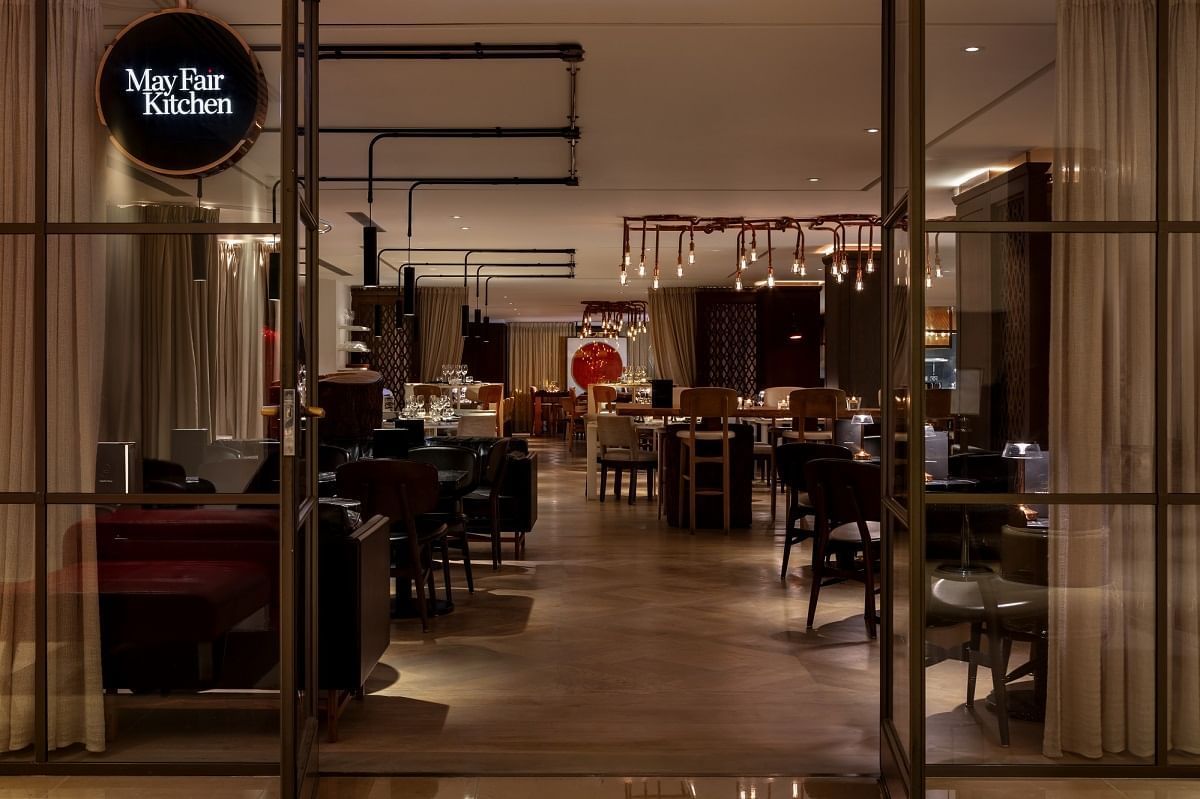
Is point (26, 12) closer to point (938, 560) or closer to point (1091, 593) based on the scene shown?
point (938, 560)

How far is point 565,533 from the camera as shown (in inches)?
348

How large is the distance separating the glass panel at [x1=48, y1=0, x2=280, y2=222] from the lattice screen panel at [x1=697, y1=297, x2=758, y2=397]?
15126 mm

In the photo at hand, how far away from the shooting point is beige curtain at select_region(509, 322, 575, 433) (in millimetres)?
25906

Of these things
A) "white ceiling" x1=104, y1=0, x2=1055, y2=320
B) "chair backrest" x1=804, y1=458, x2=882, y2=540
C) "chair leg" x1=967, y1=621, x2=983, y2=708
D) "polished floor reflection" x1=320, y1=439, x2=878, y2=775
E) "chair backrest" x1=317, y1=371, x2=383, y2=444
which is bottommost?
"polished floor reflection" x1=320, y1=439, x2=878, y2=775

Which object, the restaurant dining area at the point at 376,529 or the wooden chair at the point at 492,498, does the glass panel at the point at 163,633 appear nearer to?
the restaurant dining area at the point at 376,529

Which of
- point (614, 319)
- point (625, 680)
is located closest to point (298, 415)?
point (625, 680)

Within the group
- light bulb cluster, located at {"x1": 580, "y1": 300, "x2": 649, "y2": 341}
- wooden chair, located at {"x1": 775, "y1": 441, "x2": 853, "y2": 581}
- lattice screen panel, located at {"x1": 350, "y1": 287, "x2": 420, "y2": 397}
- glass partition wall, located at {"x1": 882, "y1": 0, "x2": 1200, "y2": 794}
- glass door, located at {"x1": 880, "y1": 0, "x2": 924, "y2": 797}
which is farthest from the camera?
light bulb cluster, located at {"x1": 580, "y1": 300, "x2": 649, "y2": 341}

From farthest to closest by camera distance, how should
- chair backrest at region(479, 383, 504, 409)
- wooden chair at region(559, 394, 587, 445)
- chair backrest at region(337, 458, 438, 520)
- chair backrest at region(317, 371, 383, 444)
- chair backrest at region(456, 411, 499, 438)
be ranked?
wooden chair at region(559, 394, 587, 445) < chair backrest at region(479, 383, 504, 409) < chair backrest at region(456, 411, 499, 438) < chair backrest at region(317, 371, 383, 444) < chair backrest at region(337, 458, 438, 520)

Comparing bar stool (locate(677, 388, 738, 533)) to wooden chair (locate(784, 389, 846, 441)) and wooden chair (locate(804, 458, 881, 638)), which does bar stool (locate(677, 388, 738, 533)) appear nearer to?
wooden chair (locate(784, 389, 846, 441))

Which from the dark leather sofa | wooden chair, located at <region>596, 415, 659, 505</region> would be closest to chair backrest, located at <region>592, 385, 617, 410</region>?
wooden chair, located at <region>596, 415, 659, 505</region>

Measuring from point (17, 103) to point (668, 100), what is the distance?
3.77 meters

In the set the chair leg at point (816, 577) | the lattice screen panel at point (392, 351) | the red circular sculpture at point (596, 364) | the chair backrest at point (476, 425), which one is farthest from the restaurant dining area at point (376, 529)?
the red circular sculpture at point (596, 364)

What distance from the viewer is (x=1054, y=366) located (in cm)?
325

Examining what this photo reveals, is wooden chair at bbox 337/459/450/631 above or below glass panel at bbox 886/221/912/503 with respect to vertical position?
below
